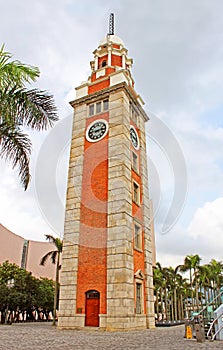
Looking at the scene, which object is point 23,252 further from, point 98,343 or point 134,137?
point 98,343

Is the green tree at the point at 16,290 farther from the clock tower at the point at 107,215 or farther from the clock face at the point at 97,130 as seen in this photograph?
the clock face at the point at 97,130

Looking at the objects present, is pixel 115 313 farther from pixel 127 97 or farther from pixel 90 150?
pixel 127 97

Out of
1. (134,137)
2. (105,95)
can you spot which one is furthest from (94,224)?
(105,95)

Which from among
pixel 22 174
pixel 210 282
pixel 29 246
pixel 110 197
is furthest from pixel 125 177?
pixel 29 246

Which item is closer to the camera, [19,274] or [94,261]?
[94,261]

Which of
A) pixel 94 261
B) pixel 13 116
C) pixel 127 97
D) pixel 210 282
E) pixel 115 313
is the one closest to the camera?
pixel 13 116

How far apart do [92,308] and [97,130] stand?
1242cm

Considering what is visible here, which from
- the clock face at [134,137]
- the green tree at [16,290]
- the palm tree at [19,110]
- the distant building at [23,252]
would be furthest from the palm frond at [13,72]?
the distant building at [23,252]

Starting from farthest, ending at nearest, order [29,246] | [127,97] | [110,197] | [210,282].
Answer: [29,246] → [210,282] → [127,97] → [110,197]

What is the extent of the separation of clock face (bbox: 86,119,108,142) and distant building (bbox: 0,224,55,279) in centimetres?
2734

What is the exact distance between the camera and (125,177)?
20.4 meters

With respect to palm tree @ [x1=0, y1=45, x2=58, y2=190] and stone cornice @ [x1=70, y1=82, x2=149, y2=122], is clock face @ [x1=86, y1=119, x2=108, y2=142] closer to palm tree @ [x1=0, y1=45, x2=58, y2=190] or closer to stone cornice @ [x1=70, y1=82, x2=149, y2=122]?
stone cornice @ [x1=70, y1=82, x2=149, y2=122]

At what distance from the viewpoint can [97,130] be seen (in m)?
23.2

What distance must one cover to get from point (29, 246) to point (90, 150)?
33527 mm
